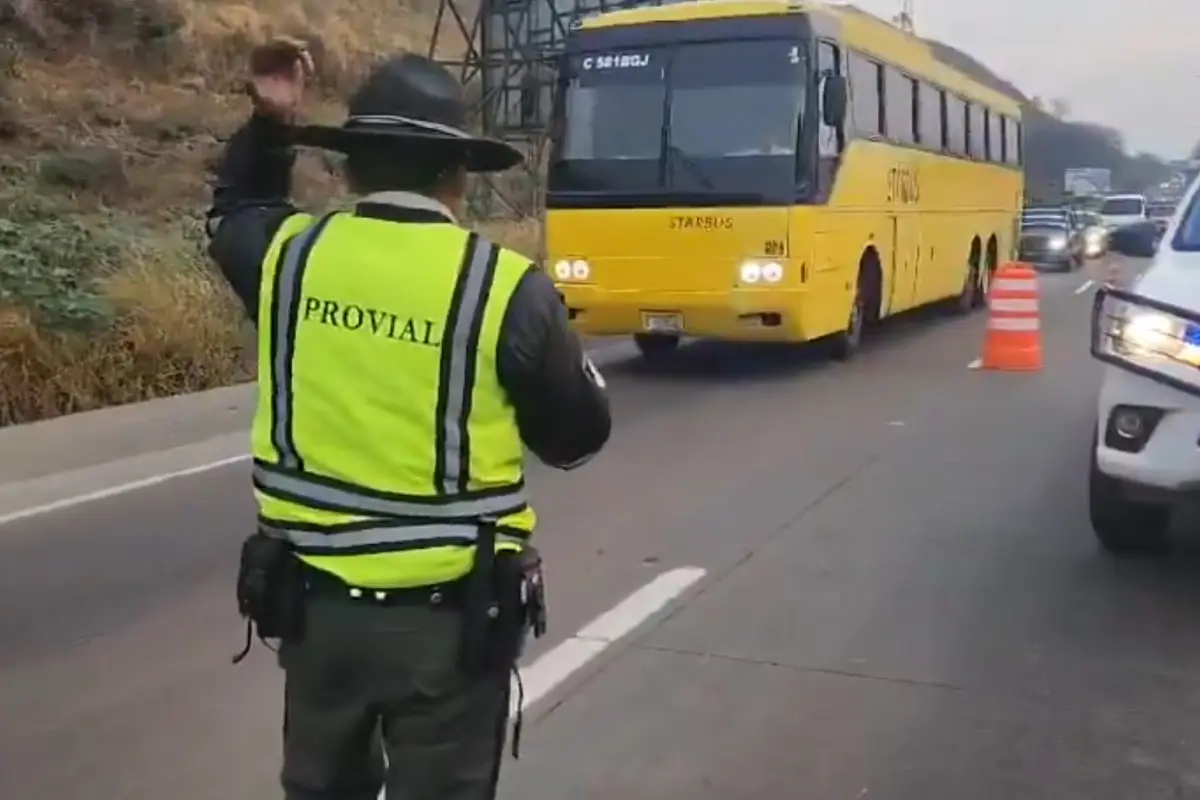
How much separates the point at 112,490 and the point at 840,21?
26.5 feet

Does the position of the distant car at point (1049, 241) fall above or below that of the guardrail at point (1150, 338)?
above

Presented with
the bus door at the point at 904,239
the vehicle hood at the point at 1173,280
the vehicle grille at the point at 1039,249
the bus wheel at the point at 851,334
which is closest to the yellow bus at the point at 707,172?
the bus wheel at the point at 851,334

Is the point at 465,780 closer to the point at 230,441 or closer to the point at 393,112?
the point at 393,112

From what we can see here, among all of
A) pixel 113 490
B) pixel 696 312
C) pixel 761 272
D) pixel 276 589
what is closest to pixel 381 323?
pixel 276 589

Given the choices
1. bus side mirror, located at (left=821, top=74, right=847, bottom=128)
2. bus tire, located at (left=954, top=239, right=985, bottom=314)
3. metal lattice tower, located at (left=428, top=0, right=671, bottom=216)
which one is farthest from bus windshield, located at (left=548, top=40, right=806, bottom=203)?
metal lattice tower, located at (left=428, top=0, right=671, bottom=216)

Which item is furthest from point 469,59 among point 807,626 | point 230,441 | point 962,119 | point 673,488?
point 807,626

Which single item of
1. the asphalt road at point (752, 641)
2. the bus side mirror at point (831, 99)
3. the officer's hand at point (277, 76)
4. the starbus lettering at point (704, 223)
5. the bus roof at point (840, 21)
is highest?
the bus roof at point (840, 21)

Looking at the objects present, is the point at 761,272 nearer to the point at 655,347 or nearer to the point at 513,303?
the point at 655,347

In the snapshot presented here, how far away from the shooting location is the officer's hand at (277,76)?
2850 millimetres

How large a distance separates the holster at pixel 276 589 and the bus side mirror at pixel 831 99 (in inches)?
426

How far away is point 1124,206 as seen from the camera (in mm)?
47250

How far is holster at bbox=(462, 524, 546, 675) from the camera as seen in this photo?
102 inches

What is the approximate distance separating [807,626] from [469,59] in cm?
2264

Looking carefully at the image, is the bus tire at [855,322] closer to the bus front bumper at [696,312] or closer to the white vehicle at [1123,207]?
the bus front bumper at [696,312]
